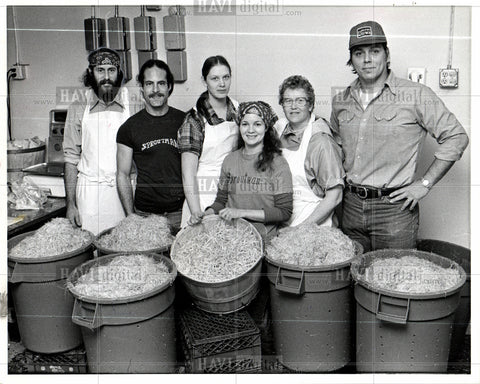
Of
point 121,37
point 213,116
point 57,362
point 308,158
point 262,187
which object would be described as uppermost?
point 121,37

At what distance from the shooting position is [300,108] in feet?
8.18

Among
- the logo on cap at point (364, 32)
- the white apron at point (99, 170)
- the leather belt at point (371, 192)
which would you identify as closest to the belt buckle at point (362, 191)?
the leather belt at point (371, 192)

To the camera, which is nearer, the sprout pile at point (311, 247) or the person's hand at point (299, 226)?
the sprout pile at point (311, 247)

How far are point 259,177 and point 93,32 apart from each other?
1.44m

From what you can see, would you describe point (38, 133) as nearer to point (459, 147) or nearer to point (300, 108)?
point (300, 108)

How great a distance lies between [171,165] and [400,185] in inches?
48.0

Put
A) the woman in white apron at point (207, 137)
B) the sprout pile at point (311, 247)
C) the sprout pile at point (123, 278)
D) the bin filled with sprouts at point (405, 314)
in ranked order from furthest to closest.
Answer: the woman in white apron at point (207, 137) < the sprout pile at point (311, 247) < the sprout pile at point (123, 278) < the bin filled with sprouts at point (405, 314)

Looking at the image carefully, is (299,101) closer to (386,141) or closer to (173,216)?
(386,141)

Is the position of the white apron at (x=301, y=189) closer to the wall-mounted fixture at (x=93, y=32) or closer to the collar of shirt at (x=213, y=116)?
the collar of shirt at (x=213, y=116)

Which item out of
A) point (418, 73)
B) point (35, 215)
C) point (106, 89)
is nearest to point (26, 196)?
point (35, 215)

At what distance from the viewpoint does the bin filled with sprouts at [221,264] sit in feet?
7.38

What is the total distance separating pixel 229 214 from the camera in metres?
2.42

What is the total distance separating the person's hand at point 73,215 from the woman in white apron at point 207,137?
2.17 ft

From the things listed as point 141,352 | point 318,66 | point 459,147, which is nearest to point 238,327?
point 141,352
